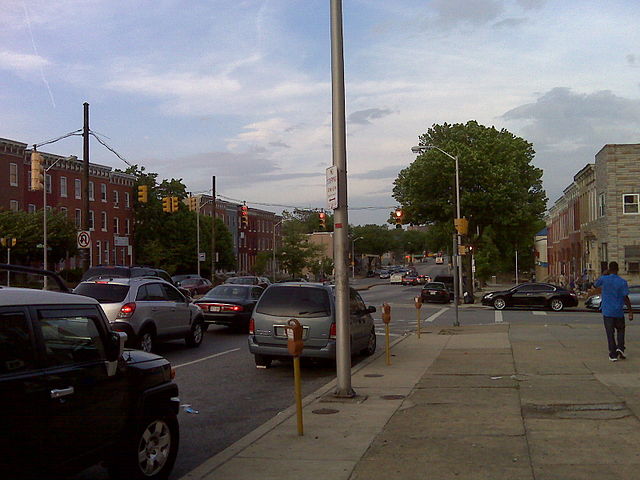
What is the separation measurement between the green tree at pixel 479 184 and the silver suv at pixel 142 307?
32796mm

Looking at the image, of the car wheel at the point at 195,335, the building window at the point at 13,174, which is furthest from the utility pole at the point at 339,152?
the building window at the point at 13,174

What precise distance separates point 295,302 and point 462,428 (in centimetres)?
562

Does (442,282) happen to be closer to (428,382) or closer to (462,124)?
(462,124)

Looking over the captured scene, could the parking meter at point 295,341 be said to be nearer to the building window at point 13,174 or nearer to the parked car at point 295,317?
the parked car at point 295,317

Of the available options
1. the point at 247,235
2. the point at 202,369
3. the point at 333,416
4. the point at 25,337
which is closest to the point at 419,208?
the point at 202,369

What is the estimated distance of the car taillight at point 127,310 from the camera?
563 inches

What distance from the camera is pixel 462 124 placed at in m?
51.8

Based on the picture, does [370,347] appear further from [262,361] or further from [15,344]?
[15,344]

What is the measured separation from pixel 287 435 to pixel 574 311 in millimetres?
29421

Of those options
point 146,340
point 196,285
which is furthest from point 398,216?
point 146,340

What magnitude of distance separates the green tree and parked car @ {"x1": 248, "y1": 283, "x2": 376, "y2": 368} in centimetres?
3460

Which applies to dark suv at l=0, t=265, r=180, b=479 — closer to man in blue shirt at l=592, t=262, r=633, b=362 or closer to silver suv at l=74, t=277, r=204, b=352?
silver suv at l=74, t=277, r=204, b=352

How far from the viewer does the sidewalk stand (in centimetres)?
650

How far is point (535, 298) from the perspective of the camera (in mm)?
34812
